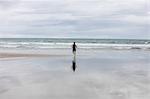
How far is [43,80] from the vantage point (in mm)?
16672

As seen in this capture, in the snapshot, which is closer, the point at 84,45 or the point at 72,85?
the point at 72,85

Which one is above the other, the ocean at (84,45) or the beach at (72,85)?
the beach at (72,85)

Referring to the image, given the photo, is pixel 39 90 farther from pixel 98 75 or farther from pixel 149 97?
pixel 98 75

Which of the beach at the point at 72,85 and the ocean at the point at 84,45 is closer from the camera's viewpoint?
the beach at the point at 72,85

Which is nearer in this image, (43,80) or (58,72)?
(43,80)

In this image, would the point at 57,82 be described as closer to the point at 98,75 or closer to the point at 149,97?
the point at 98,75

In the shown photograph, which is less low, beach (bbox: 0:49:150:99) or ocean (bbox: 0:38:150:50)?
beach (bbox: 0:49:150:99)

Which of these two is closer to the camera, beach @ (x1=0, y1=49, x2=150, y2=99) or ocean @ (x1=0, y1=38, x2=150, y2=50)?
beach @ (x1=0, y1=49, x2=150, y2=99)

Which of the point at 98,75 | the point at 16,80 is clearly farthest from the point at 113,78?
the point at 16,80

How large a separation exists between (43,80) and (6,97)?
14.3ft

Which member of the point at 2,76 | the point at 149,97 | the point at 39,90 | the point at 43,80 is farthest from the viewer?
the point at 2,76

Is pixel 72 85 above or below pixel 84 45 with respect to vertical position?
above

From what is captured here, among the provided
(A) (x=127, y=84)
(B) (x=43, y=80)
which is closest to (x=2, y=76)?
(B) (x=43, y=80)

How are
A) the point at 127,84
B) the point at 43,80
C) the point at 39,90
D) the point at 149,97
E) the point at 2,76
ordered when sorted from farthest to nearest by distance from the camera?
the point at 2,76 < the point at 43,80 < the point at 127,84 < the point at 39,90 < the point at 149,97
